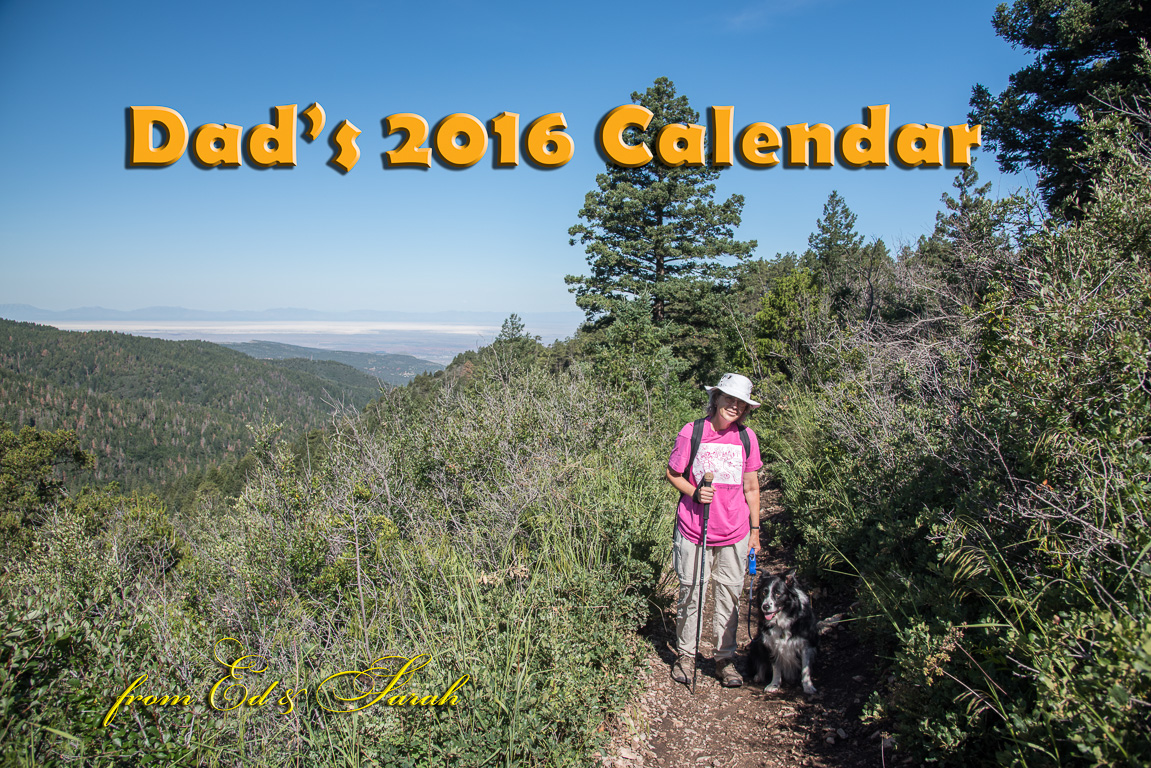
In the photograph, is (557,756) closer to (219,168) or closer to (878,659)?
(878,659)

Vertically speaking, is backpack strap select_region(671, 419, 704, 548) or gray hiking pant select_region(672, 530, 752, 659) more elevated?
backpack strap select_region(671, 419, 704, 548)

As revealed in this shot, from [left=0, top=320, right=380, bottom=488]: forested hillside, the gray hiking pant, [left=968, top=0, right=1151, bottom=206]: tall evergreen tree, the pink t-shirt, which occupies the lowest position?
[left=0, top=320, right=380, bottom=488]: forested hillside

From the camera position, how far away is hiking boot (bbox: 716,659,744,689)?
3.33 metres

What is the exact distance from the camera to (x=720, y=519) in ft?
10.7

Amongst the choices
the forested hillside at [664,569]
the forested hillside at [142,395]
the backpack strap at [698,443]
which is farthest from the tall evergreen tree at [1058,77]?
the forested hillside at [142,395]

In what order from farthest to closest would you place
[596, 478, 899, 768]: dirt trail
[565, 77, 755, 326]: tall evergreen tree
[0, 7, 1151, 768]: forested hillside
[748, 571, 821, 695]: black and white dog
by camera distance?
1. [565, 77, 755, 326]: tall evergreen tree
2. [748, 571, 821, 695]: black and white dog
3. [596, 478, 899, 768]: dirt trail
4. [0, 7, 1151, 768]: forested hillside

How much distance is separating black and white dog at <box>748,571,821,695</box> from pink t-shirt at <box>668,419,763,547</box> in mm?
412

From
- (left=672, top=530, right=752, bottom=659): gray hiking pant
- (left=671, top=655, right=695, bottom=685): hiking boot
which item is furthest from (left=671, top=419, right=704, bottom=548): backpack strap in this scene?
(left=671, top=655, right=695, bottom=685): hiking boot

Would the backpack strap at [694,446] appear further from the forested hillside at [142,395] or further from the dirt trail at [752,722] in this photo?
the forested hillside at [142,395]

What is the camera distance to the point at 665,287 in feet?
69.9

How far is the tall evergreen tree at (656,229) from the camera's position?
21922 mm

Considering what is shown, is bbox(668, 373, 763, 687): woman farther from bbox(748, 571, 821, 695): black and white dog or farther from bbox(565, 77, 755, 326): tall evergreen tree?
bbox(565, 77, 755, 326): tall evergreen tree

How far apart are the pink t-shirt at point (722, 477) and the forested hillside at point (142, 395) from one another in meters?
107

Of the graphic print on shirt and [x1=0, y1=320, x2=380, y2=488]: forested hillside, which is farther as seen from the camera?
[x1=0, y1=320, x2=380, y2=488]: forested hillside
